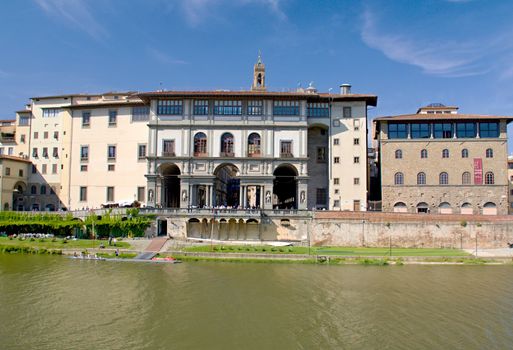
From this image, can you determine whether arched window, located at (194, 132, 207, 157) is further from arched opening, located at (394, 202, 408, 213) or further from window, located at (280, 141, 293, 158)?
arched opening, located at (394, 202, 408, 213)

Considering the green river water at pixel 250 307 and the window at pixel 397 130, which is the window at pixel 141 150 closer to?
the green river water at pixel 250 307

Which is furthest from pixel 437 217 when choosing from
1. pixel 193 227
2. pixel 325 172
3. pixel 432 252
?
pixel 193 227

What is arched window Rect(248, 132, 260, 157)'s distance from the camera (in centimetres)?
5347

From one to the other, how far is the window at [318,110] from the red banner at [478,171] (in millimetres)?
20351

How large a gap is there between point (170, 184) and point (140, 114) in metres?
11.0

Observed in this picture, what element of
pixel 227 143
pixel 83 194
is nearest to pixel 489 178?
pixel 227 143

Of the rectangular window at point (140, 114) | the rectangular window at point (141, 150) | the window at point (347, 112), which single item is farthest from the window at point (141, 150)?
the window at point (347, 112)

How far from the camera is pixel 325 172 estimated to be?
184ft

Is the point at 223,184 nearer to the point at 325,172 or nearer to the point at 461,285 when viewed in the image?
the point at 325,172

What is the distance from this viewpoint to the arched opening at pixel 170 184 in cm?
5403

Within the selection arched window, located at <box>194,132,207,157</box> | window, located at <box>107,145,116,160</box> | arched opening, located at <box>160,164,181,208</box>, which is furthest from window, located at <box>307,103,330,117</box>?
window, located at <box>107,145,116,160</box>

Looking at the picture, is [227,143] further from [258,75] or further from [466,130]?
[466,130]

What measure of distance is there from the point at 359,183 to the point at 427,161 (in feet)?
31.0

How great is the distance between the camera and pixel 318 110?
55188mm
